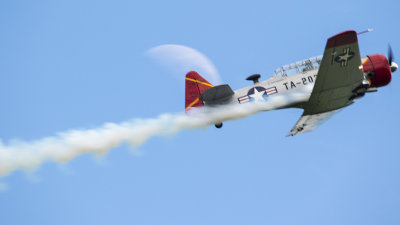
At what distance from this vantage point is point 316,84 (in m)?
17.1

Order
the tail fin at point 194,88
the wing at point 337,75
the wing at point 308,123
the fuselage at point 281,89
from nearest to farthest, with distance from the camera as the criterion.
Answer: the wing at point 337,75 → the fuselage at point 281,89 → the tail fin at point 194,88 → the wing at point 308,123

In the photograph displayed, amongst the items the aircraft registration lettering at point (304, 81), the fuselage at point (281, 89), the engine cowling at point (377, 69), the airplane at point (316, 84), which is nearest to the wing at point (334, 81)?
the airplane at point (316, 84)

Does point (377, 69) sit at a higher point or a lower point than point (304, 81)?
lower

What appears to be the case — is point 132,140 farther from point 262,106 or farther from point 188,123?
point 262,106

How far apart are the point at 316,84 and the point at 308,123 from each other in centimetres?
275

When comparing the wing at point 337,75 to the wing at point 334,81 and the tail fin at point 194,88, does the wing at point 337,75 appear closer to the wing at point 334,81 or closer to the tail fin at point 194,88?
the wing at point 334,81

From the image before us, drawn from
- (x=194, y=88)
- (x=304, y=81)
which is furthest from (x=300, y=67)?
(x=194, y=88)

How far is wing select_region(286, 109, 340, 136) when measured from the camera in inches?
757

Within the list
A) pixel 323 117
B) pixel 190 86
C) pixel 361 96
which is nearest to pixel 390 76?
pixel 361 96

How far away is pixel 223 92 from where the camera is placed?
1723 centimetres

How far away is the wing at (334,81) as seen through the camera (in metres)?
15.9

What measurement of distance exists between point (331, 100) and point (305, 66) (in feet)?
5.31

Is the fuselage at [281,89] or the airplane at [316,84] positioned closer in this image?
the airplane at [316,84]

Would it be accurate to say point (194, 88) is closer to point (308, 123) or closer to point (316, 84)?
point (316, 84)
